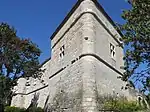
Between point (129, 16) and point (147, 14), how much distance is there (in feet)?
3.04

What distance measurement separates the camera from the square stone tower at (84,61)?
1441 cm

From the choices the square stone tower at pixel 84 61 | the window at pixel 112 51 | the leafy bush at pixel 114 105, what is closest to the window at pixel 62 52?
the square stone tower at pixel 84 61

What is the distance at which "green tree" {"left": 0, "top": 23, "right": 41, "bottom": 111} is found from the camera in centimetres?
1700

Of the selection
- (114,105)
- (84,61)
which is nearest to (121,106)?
(114,105)

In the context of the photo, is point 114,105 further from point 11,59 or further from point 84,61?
point 11,59

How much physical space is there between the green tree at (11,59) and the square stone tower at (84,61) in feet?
7.74

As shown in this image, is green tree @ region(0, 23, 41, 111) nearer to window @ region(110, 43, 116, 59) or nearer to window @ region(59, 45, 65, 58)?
window @ region(59, 45, 65, 58)

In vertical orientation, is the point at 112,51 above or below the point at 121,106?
above

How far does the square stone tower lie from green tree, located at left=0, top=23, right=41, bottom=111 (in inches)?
92.9

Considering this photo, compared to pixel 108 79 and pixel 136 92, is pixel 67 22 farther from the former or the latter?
pixel 136 92

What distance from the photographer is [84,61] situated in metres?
15.0

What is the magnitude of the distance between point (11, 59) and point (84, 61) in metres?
→ 5.99

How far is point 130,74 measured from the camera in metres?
Result: 10.6

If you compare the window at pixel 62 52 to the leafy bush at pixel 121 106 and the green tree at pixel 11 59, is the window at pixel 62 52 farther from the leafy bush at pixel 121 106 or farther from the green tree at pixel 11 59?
the leafy bush at pixel 121 106
